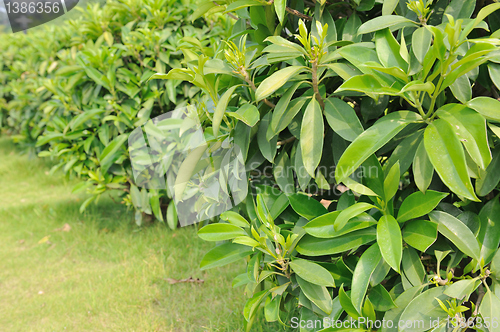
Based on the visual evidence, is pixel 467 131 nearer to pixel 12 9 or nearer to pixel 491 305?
pixel 491 305

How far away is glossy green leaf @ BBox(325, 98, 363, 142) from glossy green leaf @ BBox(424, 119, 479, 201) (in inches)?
7.9

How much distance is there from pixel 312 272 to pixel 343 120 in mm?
467

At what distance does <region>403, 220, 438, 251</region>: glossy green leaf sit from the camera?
965 millimetres

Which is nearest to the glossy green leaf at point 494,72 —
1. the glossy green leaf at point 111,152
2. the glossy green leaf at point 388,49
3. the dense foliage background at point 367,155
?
the dense foliage background at point 367,155

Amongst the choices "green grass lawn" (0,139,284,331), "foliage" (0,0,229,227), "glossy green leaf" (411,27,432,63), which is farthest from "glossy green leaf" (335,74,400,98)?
"foliage" (0,0,229,227)

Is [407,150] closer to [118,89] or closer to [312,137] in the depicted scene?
[312,137]

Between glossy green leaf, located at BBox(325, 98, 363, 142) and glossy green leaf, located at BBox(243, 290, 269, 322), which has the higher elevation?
glossy green leaf, located at BBox(325, 98, 363, 142)

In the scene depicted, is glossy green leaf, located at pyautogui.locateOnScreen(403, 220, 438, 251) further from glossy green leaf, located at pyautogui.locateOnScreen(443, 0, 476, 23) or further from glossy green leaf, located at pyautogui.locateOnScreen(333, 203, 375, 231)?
glossy green leaf, located at pyautogui.locateOnScreen(443, 0, 476, 23)

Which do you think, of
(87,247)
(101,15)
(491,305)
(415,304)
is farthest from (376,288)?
(101,15)

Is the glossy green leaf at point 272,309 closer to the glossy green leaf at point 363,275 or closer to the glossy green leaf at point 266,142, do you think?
the glossy green leaf at point 363,275

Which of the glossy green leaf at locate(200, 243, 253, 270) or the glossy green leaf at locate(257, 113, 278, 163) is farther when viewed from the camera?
the glossy green leaf at locate(200, 243, 253, 270)

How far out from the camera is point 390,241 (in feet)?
3.12

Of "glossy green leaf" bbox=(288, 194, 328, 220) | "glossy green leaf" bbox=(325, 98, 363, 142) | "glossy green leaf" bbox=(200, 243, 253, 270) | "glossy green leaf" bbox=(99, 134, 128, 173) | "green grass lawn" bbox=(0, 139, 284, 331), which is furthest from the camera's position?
"glossy green leaf" bbox=(99, 134, 128, 173)

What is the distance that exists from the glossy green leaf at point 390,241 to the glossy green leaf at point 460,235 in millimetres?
145
